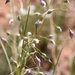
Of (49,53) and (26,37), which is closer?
(26,37)

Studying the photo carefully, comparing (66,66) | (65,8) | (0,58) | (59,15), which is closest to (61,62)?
A: (66,66)

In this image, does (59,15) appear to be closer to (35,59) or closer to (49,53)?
(49,53)

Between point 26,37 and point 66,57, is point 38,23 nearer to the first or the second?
point 26,37

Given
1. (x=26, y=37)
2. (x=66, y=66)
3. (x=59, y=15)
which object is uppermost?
(x=26, y=37)

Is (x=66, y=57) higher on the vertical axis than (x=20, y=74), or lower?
lower

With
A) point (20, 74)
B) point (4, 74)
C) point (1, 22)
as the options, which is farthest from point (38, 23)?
point (1, 22)

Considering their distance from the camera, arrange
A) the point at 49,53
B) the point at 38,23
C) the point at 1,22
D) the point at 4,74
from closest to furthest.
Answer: the point at 38,23 < the point at 4,74 < the point at 49,53 < the point at 1,22

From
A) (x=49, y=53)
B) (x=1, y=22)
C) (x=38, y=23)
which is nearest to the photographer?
(x=38, y=23)

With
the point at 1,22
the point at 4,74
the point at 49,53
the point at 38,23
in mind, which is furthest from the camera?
the point at 1,22

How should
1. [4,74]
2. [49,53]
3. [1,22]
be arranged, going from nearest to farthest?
[4,74], [49,53], [1,22]
